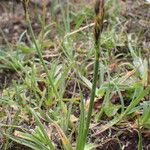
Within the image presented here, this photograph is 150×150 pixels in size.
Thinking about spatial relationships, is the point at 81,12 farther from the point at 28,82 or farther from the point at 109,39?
the point at 28,82

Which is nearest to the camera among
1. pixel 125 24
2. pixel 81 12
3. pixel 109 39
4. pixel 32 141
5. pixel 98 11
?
pixel 98 11

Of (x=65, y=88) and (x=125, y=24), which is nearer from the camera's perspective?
(x=65, y=88)

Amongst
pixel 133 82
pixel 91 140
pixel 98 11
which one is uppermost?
pixel 98 11

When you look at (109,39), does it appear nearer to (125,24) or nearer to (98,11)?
(125,24)

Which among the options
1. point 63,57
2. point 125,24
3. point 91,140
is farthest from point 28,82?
point 125,24

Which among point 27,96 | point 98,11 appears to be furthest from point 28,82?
point 98,11

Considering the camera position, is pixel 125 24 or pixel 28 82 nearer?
pixel 28 82

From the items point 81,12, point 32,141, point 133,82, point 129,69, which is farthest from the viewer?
point 81,12

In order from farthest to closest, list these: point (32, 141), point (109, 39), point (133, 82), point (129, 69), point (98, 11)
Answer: point (109, 39) → point (129, 69) → point (133, 82) → point (32, 141) → point (98, 11)

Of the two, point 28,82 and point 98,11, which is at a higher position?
point 98,11
